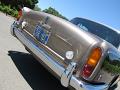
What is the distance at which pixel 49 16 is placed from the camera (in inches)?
195

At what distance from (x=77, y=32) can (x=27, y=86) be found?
57.1 inches

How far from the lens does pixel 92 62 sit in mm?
3752

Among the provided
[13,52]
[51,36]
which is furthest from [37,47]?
[13,52]

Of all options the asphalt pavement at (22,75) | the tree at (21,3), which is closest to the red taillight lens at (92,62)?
the asphalt pavement at (22,75)

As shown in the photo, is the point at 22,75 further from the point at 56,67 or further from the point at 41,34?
the point at 56,67

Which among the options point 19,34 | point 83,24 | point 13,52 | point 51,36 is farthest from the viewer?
point 13,52

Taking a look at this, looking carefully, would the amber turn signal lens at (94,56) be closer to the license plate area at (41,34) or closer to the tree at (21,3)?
the license plate area at (41,34)

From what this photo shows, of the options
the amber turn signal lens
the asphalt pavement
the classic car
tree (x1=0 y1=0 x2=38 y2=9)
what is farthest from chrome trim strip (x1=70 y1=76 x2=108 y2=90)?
tree (x1=0 y1=0 x2=38 y2=9)

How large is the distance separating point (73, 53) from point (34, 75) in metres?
1.70

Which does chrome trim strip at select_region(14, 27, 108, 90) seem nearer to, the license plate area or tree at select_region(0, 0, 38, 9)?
the license plate area

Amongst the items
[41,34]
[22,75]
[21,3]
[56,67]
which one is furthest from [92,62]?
[21,3]

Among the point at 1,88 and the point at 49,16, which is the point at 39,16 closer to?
the point at 49,16

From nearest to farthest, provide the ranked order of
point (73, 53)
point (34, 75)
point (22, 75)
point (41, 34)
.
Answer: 1. point (73, 53)
2. point (41, 34)
3. point (22, 75)
4. point (34, 75)

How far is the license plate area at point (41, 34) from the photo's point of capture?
185 inches
